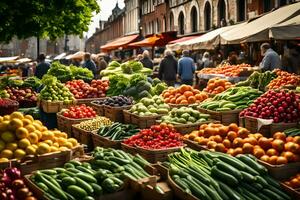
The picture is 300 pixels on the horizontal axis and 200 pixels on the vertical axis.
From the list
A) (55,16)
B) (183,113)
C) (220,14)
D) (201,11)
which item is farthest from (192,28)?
(183,113)

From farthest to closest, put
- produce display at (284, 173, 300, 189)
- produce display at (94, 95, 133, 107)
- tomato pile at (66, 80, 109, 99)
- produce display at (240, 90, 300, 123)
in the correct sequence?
tomato pile at (66, 80, 109, 99) < produce display at (94, 95, 133, 107) < produce display at (240, 90, 300, 123) < produce display at (284, 173, 300, 189)

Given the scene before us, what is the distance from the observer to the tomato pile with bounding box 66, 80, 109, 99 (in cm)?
1083

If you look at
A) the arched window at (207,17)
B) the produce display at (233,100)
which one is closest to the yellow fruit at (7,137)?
the produce display at (233,100)

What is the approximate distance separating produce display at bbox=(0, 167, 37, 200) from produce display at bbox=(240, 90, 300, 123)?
13.3 feet

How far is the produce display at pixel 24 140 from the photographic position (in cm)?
532

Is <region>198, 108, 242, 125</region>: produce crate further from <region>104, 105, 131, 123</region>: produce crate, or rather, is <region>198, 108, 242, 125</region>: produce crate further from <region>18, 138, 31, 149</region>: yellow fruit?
<region>18, 138, 31, 149</region>: yellow fruit

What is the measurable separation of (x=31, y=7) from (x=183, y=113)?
15.0ft

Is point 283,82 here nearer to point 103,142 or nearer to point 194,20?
point 103,142

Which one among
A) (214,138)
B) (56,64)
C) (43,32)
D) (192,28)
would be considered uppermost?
(192,28)

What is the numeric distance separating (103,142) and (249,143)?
8.54 ft

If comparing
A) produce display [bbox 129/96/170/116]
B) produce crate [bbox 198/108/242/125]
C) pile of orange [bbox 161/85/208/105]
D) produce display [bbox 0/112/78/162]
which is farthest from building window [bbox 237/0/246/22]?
produce display [bbox 0/112/78/162]

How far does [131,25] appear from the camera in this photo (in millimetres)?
61750

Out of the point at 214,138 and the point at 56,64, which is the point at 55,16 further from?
the point at 214,138

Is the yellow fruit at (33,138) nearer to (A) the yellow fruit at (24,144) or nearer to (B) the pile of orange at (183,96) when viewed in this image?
(A) the yellow fruit at (24,144)
